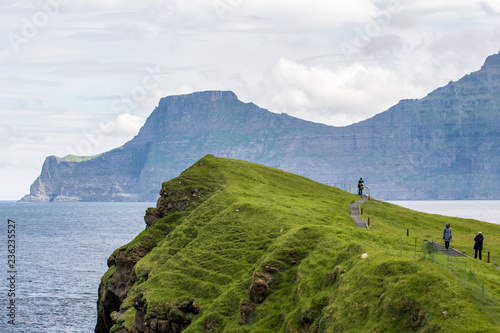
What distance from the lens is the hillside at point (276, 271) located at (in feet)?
93.8

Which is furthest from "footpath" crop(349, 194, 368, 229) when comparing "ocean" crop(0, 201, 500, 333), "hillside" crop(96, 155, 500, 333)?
"ocean" crop(0, 201, 500, 333)

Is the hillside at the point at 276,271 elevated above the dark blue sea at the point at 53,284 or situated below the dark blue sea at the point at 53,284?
above

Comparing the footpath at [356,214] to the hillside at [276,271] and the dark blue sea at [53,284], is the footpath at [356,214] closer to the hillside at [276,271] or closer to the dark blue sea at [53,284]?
the hillside at [276,271]

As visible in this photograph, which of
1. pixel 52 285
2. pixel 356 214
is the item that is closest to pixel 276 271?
pixel 356 214

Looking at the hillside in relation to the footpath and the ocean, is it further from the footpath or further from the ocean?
the ocean

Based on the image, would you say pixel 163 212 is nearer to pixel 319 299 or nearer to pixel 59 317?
pixel 59 317

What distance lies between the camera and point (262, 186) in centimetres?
8081

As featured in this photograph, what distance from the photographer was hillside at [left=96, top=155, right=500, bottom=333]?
2858 cm

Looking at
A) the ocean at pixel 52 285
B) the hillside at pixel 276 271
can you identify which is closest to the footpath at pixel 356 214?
the hillside at pixel 276 271

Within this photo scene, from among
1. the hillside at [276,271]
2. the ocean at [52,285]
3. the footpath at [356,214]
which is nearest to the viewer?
the hillside at [276,271]

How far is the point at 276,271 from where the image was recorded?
41.5 metres

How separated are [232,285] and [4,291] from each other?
66567 mm

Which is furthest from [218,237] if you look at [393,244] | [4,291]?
[4,291]

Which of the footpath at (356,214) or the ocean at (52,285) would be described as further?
the ocean at (52,285)
